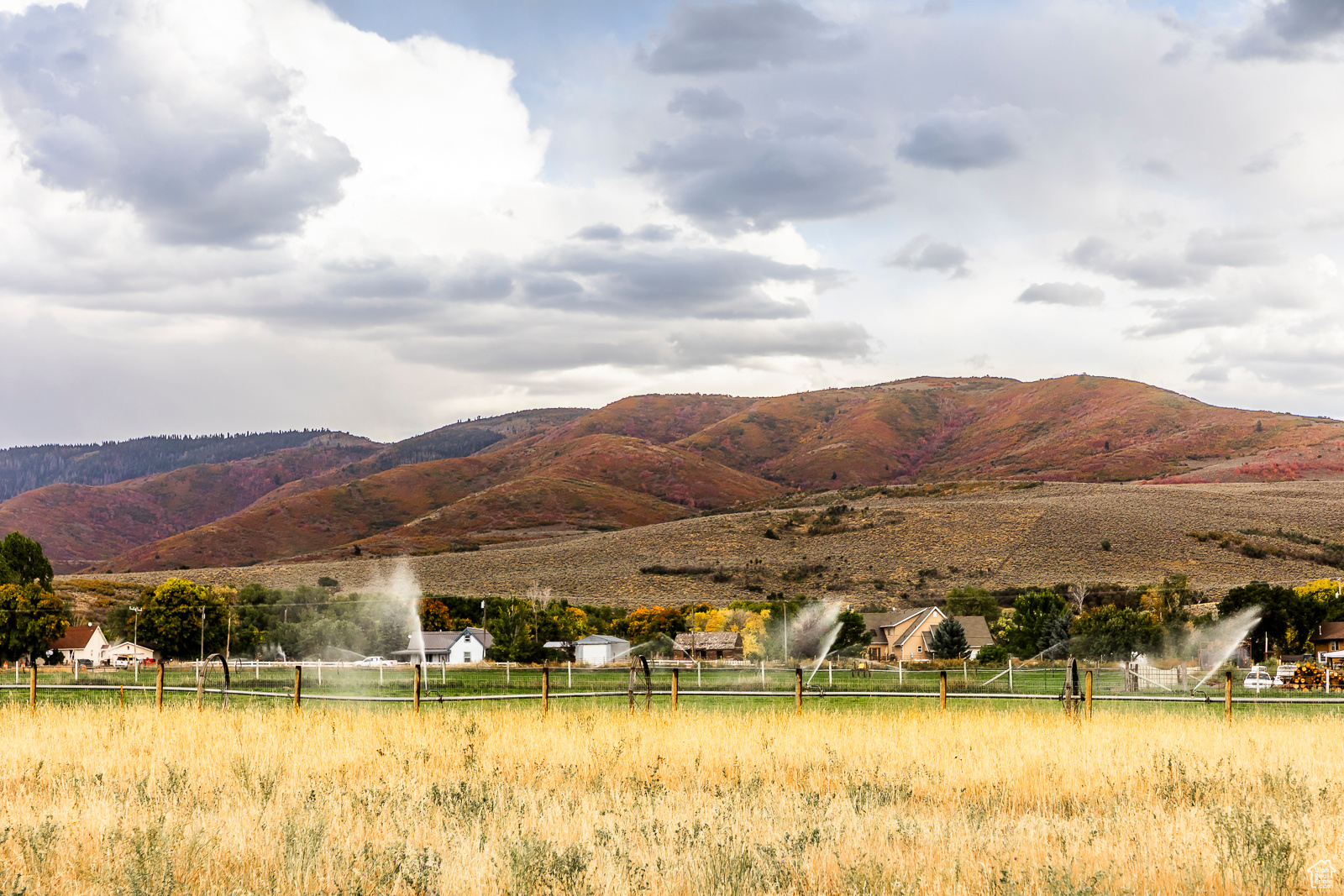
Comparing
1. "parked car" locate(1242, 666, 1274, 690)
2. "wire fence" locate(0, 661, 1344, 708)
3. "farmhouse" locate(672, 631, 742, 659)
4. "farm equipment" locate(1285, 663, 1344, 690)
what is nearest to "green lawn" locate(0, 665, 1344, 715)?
"wire fence" locate(0, 661, 1344, 708)

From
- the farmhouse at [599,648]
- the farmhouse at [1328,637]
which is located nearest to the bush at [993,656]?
the farmhouse at [1328,637]

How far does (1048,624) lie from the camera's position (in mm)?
65562

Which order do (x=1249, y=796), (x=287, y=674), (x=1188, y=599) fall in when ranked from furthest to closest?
(x=1188, y=599)
(x=287, y=674)
(x=1249, y=796)

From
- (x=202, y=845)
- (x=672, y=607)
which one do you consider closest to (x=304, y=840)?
(x=202, y=845)

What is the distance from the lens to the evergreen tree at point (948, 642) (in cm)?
6975

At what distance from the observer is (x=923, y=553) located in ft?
336

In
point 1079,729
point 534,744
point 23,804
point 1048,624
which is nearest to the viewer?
point 23,804

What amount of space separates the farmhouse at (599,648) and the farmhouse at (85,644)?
32.6 m

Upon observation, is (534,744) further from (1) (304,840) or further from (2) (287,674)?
(2) (287,674)

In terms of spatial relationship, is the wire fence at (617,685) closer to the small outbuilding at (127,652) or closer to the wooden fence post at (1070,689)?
the wooden fence post at (1070,689)

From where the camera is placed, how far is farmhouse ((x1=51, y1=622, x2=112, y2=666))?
255ft

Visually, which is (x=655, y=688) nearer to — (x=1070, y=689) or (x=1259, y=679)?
(x=1070, y=689)

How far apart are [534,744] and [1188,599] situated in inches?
2813

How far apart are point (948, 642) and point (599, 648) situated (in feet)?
74.7
